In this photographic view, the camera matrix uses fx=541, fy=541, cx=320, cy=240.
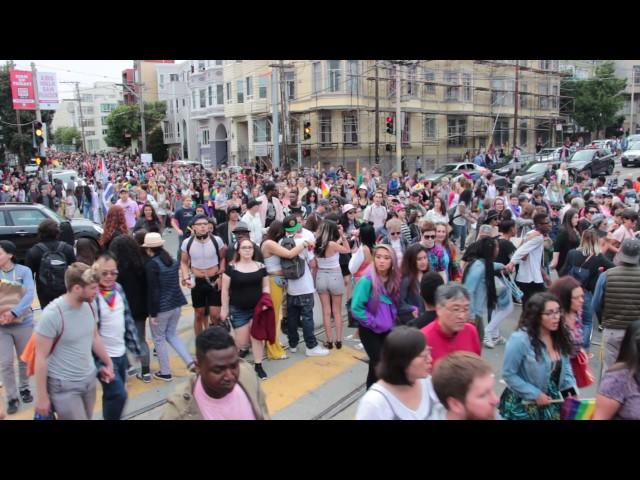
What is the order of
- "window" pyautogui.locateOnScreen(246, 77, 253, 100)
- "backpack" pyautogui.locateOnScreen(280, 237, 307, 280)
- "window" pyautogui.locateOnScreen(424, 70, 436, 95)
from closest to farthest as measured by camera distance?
"backpack" pyautogui.locateOnScreen(280, 237, 307, 280), "window" pyautogui.locateOnScreen(424, 70, 436, 95), "window" pyautogui.locateOnScreen(246, 77, 253, 100)

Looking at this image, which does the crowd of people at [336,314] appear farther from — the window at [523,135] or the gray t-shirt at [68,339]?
the window at [523,135]

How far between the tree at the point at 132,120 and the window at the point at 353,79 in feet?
110

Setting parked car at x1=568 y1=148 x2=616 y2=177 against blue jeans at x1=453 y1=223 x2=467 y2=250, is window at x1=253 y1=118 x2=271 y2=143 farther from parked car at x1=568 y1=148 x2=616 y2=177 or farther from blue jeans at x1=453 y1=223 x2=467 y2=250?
blue jeans at x1=453 y1=223 x2=467 y2=250

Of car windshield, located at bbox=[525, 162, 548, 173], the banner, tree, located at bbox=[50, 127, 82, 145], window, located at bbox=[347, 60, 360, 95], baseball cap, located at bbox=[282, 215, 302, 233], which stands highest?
tree, located at bbox=[50, 127, 82, 145]

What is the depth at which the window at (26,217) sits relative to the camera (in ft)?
41.0

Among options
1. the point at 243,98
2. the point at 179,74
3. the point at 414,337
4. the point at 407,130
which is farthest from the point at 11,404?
the point at 179,74

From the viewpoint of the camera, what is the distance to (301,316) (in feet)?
22.7

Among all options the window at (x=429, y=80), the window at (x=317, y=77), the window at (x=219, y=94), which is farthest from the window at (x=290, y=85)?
the window at (x=219, y=94)

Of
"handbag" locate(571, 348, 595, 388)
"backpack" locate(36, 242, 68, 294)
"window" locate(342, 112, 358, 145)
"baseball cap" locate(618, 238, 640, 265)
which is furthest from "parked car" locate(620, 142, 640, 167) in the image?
"backpack" locate(36, 242, 68, 294)

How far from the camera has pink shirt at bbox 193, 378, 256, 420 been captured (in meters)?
2.92

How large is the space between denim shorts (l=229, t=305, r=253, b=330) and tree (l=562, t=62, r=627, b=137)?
56.7 m

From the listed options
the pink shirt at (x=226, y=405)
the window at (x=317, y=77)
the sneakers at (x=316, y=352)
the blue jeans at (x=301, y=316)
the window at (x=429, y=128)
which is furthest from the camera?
the window at (x=429, y=128)

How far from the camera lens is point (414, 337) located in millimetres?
2967

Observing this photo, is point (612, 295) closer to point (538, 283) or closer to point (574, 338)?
point (574, 338)
